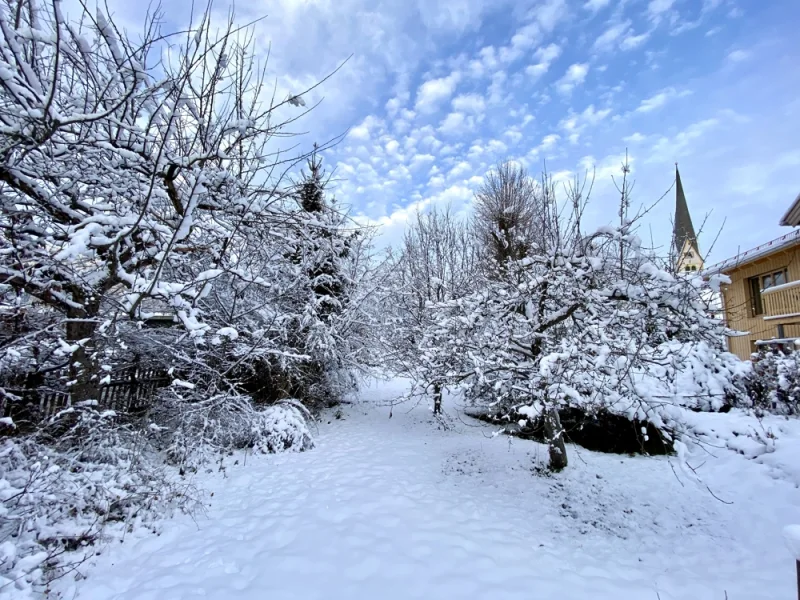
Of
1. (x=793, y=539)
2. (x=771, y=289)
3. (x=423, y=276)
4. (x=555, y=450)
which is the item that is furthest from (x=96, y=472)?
(x=771, y=289)

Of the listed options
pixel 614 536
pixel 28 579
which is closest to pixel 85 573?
pixel 28 579

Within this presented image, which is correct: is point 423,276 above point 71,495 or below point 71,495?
above

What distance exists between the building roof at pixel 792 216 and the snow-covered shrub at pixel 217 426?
654 inches

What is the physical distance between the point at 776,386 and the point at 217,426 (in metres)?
9.86

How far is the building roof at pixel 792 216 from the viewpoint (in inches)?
459

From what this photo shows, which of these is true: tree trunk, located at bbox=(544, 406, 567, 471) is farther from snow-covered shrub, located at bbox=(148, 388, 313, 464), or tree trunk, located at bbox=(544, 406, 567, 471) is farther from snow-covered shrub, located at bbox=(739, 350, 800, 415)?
snow-covered shrub, located at bbox=(148, 388, 313, 464)

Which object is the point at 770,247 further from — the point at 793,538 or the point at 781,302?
the point at 793,538

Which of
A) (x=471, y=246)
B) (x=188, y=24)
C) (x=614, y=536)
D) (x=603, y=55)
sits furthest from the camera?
(x=471, y=246)

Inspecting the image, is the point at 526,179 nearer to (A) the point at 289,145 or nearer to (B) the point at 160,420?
(A) the point at 289,145

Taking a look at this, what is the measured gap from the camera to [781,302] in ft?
37.7

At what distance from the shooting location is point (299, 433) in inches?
254

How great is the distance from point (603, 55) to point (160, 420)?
9.04 m

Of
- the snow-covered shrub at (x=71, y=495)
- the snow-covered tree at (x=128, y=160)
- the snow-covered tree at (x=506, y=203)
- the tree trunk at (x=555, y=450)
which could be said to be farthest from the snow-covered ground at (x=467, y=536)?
the snow-covered tree at (x=506, y=203)

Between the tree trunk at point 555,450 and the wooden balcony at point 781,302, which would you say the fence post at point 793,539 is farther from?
the wooden balcony at point 781,302
